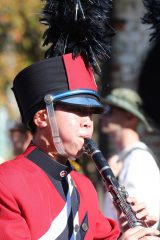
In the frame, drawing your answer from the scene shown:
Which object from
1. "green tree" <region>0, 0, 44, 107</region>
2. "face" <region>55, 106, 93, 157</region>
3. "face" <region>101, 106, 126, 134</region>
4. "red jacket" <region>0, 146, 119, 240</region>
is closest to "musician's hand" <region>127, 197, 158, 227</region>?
"red jacket" <region>0, 146, 119, 240</region>

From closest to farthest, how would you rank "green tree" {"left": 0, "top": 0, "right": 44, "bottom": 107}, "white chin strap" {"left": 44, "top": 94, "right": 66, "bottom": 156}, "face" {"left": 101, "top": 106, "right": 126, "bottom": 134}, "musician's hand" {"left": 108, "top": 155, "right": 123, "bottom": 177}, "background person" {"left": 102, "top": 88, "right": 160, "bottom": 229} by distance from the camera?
"white chin strap" {"left": 44, "top": 94, "right": 66, "bottom": 156} → "background person" {"left": 102, "top": 88, "right": 160, "bottom": 229} → "musician's hand" {"left": 108, "top": 155, "right": 123, "bottom": 177} → "face" {"left": 101, "top": 106, "right": 126, "bottom": 134} → "green tree" {"left": 0, "top": 0, "right": 44, "bottom": 107}

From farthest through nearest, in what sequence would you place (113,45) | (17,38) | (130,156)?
(17,38) → (113,45) → (130,156)

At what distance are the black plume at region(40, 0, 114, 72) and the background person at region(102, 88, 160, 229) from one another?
1.31 metres

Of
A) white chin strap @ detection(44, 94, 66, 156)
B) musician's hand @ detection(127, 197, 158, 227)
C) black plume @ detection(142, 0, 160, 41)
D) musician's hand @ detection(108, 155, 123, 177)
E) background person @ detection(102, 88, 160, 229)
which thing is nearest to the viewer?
white chin strap @ detection(44, 94, 66, 156)

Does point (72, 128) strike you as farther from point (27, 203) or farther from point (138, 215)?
point (138, 215)

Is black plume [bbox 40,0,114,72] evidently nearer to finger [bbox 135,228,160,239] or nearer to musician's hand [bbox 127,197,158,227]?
musician's hand [bbox 127,197,158,227]

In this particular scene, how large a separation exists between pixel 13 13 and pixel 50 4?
5419 millimetres

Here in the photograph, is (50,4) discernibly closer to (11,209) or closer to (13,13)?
(11,209)

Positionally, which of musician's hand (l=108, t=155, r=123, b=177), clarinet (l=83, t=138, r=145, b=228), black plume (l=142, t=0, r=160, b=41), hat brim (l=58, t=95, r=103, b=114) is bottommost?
musician's hand (l=108, t=155, r=123, b=177)

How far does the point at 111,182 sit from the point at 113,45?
369cm

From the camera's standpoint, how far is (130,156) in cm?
550

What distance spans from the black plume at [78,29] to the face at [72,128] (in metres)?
0.29

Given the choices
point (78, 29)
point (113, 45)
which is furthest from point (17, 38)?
point (78, 29)

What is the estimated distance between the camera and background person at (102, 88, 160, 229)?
5.29 meters
